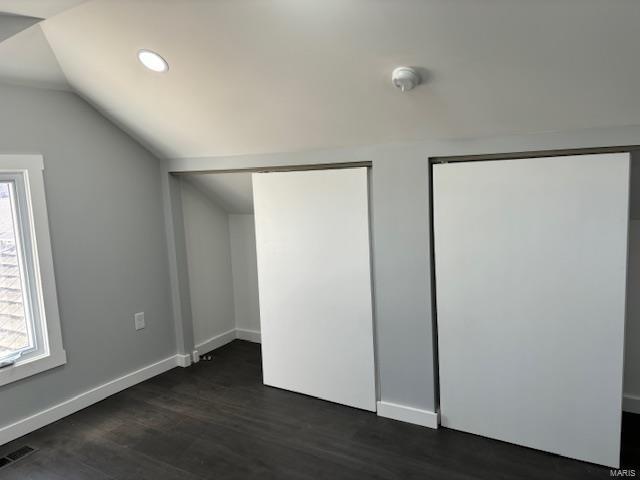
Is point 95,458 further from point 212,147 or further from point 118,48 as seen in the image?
point 118,48

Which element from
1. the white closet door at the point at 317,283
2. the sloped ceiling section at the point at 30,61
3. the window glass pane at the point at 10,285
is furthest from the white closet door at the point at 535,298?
the window glass pane at the point at 10,285

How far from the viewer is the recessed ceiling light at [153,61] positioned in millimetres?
2383

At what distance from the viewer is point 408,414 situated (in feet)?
9.00

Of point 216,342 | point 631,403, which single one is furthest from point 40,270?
point 631,403

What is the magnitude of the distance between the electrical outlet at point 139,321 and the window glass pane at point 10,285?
0.72 m

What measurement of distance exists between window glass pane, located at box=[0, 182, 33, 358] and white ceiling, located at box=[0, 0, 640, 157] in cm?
85

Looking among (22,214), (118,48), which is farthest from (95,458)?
(118,48)

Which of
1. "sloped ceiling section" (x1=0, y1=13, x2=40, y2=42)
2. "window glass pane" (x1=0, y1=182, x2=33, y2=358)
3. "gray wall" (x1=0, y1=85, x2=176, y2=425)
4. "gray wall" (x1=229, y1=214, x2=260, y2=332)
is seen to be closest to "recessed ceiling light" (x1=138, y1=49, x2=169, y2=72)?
"sloped ceiling section" (x1=0, y1=13, x2=40, y2=42)

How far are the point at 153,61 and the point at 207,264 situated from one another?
192 cm

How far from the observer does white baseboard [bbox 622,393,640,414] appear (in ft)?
8.82

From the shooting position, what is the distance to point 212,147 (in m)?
3.17

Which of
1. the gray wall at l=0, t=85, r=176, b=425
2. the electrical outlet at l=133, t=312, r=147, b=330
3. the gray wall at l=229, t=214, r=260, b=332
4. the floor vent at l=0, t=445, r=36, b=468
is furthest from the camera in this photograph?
the gray wall at l=229, t=214, r=260, b=332

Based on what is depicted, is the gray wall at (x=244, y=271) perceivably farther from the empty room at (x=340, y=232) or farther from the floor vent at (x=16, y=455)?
the floor vent at (x=16, y=455)

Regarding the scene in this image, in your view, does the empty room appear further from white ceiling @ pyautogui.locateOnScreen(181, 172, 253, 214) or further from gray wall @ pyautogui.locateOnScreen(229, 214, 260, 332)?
gray wall @ pyautogui.locateOnScreen(229, 214, 260, 332)
